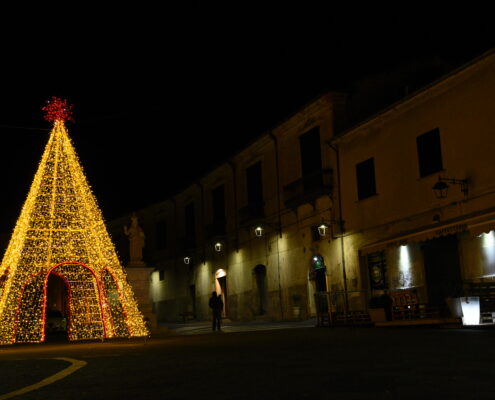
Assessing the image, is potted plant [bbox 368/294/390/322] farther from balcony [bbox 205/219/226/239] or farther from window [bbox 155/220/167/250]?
window [bbox 155/220/167/250]

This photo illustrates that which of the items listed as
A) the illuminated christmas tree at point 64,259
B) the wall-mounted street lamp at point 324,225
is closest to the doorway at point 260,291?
the wall-mounted street lamp at point 324,225

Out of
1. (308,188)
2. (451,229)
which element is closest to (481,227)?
(451,229)

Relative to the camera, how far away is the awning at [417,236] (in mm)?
17438

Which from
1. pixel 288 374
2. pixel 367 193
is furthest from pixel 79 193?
pixel 288 374

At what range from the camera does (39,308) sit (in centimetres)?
2059

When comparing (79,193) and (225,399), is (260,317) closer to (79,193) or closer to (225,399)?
(79,193)

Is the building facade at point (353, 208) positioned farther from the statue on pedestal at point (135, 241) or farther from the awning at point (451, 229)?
the statue on pedestal at point (135, 241)

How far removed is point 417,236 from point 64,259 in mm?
10562

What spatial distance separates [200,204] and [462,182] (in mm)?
20270

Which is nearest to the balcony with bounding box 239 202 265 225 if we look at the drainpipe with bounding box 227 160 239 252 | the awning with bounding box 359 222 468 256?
the drainpipe with bounding box 227 160 239 252

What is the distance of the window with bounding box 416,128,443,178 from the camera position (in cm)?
2006

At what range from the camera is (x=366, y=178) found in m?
23.4

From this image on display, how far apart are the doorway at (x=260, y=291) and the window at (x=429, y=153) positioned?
1208 centimetres

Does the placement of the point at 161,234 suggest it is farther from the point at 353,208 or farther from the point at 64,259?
the point at 64,259
